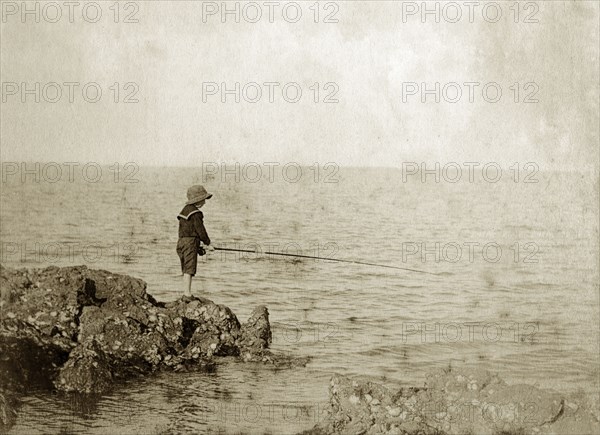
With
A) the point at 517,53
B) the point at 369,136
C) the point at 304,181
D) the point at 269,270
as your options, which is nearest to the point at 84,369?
the point at 269,270

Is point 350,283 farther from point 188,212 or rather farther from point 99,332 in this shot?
point 99,332

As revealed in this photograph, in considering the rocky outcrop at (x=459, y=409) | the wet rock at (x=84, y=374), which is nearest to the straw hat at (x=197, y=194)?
the wet rock at (x=84, y=374)

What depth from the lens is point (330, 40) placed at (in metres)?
6.14

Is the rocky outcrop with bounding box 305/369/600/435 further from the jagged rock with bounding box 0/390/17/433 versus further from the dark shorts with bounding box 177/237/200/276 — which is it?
the jagged rock with bounding box 0/390/17/433

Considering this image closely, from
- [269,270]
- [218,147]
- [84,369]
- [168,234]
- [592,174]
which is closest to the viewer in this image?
[84,369]

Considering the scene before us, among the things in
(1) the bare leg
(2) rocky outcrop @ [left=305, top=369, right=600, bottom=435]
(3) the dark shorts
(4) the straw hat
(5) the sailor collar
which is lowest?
(2) rocky outcrop @ [left=305, top=369, right=600, bottom=435]

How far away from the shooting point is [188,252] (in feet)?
21.3

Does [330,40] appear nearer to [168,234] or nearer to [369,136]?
[369,136]

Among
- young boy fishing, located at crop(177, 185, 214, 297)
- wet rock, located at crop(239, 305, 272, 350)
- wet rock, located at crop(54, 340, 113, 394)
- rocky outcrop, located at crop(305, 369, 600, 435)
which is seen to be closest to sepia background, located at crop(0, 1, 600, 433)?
wet rock, located at crop(239, 305, 272, 350)

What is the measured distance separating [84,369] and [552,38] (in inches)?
183

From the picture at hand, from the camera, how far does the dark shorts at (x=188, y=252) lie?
6488mm

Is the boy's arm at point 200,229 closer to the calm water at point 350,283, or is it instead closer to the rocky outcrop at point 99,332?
the calm water at point 350,283

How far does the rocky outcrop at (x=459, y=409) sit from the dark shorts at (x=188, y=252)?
75.6 inches

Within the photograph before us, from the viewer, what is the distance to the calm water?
18.0 feet
